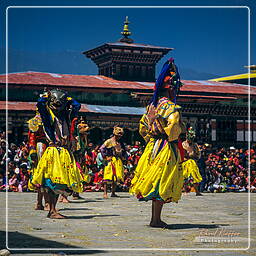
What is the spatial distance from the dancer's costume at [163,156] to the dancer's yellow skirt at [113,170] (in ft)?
28.0

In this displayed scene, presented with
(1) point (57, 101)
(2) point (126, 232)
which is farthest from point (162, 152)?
(1) point (57, 101)

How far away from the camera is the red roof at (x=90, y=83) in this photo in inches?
1389

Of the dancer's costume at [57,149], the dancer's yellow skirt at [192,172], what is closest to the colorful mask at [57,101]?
the dancer's costume at [57,149]

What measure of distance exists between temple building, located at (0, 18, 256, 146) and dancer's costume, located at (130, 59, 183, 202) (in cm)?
2250

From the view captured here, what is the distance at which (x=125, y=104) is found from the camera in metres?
37.8

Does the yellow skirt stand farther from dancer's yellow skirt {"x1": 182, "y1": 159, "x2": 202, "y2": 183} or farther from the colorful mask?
dancer's yellow skirt {"x1": 182, "y1": 159, "x2": 202, "y2": 183}

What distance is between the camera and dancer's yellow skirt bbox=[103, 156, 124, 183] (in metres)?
18.9

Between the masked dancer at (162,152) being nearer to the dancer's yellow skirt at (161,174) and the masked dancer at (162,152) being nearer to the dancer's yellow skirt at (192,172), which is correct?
the dancer's yellow skirt at (161,174)

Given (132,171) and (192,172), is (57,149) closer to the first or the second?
(192,172)

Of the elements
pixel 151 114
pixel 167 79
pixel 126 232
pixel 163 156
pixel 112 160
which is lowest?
pixel 126 232

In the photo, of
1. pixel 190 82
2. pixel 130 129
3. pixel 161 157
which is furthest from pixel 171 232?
pixel 190 82

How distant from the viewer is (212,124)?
123 ft

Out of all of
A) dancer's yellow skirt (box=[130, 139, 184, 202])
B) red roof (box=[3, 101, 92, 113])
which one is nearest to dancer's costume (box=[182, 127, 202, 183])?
dancer's yellow skirt (box=[130, 139, 184, 202])

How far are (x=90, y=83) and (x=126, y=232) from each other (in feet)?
93.7
